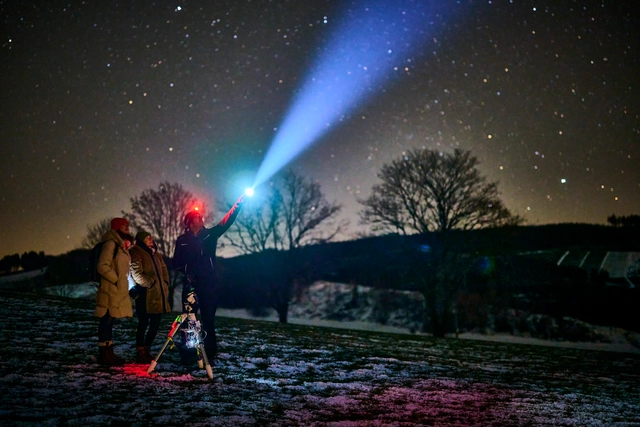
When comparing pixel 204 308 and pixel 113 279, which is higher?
pixel 113 279

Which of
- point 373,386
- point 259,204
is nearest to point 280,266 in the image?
point 259,204

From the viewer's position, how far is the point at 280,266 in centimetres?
3509

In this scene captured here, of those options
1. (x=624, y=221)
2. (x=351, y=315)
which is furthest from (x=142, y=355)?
(x=624, y=221)

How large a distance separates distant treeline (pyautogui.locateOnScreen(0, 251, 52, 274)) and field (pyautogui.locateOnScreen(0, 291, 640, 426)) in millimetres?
53774

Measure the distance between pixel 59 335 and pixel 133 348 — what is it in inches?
80.6

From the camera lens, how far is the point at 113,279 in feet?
21.8

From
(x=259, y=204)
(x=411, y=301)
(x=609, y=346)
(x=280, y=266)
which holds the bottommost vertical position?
(x=609, y=346)

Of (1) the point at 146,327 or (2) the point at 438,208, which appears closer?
(1) the point at 146,327

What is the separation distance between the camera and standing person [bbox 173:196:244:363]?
670 centimetres

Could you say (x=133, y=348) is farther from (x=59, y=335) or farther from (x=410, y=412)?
(x=410, y=412)

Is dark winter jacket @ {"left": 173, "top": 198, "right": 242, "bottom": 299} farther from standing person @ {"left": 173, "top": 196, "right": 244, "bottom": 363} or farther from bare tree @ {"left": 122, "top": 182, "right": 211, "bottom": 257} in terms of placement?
bare tree @ {"left": 122, "top": 182, "right": 211, "bottom": 257}

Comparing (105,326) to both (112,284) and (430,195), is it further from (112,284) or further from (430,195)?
(430,195)

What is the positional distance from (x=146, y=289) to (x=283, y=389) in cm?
259

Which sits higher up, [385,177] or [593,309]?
[385,177]
